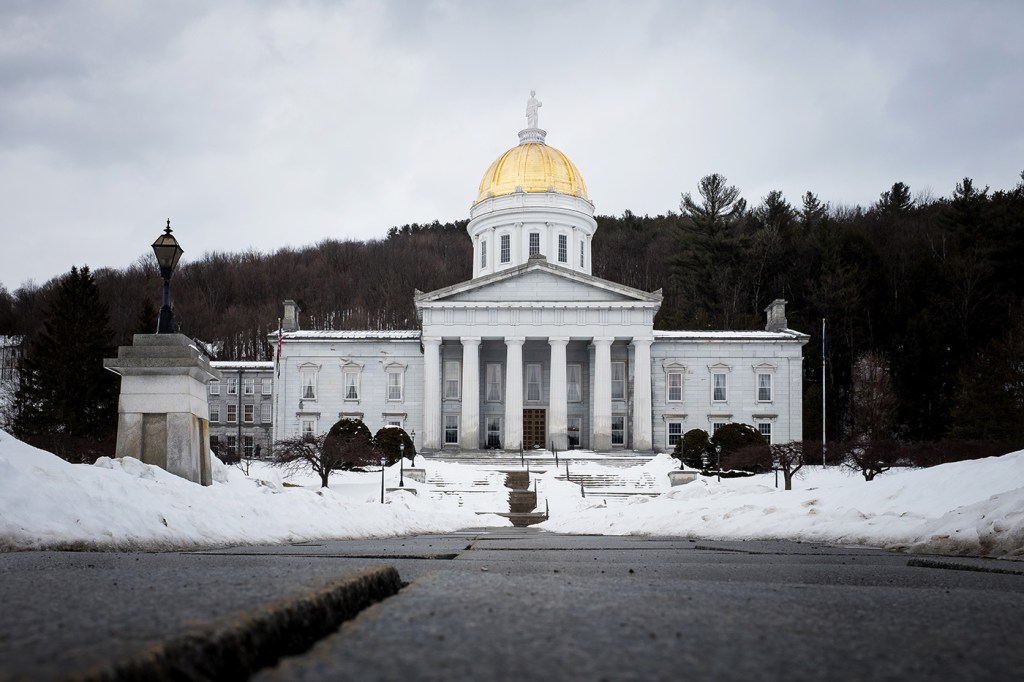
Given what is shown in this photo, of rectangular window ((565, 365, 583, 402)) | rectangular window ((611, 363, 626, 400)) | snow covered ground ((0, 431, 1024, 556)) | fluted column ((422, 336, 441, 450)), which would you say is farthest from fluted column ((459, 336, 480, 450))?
snow covered ground ((0, 431, 1024, 556))

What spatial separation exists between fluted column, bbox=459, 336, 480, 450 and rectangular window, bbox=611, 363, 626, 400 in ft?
30.7

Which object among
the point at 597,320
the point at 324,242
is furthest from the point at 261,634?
the point at 324,242

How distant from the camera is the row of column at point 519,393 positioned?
61.2 meters

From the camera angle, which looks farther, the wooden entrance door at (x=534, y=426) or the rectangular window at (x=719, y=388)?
the rectangular window at (x=719, y=388)

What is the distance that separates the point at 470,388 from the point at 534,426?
6.20m

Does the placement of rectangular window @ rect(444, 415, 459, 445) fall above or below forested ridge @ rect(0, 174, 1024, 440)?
below

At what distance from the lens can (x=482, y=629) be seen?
287 centimetres

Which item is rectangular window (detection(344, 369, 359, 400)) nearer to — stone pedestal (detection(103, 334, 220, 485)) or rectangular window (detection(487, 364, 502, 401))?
rectangular window (detection(487, 364, 502, 401))

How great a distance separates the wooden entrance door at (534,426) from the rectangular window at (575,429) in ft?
5.37

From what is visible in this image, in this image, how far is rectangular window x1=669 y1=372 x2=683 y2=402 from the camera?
218 ft

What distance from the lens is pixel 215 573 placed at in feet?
16.3

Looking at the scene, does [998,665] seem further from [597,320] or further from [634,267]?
[634,267]

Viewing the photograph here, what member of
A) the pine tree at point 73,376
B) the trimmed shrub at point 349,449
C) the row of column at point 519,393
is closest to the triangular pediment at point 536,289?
the row of column at point 519,393

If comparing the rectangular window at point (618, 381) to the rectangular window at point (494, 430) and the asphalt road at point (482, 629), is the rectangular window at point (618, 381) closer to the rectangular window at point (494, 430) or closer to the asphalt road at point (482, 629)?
the rectangular window at point (494, 430)
